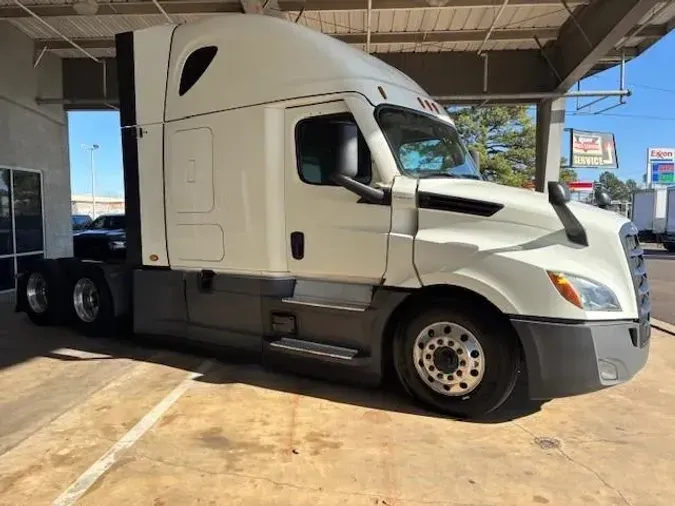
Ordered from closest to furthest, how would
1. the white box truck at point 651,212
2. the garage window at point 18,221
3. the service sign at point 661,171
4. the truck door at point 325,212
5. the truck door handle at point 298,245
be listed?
1. the truck door at point 325,212
2. the truck door handle at point 298,245
3. the garage window at point 18,221
4. the white box truck at point 651,212
5. the service sign at point 661,171

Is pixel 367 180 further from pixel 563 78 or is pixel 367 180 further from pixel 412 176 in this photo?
pixel 563 78

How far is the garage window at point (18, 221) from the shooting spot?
35.4 feet

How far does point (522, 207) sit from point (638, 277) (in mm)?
1084

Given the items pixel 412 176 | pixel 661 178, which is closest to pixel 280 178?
pixel 412 176

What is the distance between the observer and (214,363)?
20.4 ft

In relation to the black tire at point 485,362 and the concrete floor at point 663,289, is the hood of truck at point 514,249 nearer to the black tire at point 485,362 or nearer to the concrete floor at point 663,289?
the black tire at point 485,362

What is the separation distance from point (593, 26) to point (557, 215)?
7.23 m

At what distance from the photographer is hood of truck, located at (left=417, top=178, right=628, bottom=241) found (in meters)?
4.46

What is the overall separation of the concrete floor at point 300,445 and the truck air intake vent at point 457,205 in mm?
1682

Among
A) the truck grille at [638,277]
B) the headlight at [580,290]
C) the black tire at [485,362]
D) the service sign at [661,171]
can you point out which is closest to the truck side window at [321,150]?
the black tire at [485,362]

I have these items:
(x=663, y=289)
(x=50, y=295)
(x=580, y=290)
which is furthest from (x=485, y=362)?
(x=663, y=289)

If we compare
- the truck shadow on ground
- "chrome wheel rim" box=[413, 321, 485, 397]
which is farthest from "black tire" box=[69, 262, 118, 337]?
"chrome wheel rim" box=[413, 321, 485, 397]

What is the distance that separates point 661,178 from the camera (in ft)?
178

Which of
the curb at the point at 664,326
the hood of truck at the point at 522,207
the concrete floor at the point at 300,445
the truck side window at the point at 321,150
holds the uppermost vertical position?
the truck side window at the point at 321,150
